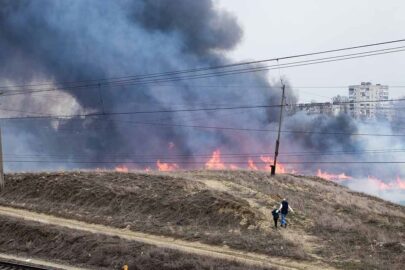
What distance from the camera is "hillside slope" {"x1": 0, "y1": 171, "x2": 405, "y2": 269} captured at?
22.8 metres

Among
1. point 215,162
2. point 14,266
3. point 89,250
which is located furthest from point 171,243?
point 215,162

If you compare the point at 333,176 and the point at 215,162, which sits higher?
the point at 215,162

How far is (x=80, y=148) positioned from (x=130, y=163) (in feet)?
46.4

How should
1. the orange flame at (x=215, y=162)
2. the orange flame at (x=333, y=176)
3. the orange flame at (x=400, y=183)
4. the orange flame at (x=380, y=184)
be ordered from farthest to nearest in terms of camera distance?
the orange flame at (x=400, y=183) < the orange flame at (x=380, y=184) < the orange flame at (x=333, y=176) < the orange flame at (x=215, y=162)

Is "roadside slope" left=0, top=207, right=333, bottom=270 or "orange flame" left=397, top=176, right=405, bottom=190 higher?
"roadside slope" left=0, top=207, right=333, bottom=270

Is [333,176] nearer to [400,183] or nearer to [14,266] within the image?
[400,183]

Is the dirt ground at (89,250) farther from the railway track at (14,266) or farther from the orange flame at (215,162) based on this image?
the orange flame at (215,162)

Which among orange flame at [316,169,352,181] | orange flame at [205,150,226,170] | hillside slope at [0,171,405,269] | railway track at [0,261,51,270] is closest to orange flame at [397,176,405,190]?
orange flame at [316,169,352,181]

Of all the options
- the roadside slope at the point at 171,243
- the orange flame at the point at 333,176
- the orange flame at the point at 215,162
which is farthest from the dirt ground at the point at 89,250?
the orange flame at the point at 333,176

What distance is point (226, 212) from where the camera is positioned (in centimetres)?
2800

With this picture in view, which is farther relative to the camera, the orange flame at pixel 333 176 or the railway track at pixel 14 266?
the orange flame at pixel 333 176

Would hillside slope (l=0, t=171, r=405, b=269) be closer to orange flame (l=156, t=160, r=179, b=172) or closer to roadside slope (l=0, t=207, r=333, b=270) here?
roadside slope (l=0, t=207, r=333, b=270)

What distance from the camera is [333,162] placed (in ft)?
283

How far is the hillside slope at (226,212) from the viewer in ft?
74.7
